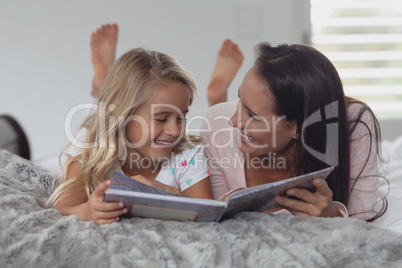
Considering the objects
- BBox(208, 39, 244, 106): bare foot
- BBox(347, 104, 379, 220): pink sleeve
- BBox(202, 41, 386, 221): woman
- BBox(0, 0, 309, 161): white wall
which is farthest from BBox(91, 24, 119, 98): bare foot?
BBox(347, 104, 379, 220): pink sleeve

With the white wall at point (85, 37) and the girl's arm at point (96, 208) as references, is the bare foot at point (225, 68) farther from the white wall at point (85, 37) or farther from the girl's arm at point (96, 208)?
the girl's arm at point (96, 208)

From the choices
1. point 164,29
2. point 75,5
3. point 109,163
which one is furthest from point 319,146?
point 75,5

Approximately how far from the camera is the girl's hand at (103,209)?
0.99 m

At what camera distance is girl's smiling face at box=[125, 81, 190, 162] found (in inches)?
54.2

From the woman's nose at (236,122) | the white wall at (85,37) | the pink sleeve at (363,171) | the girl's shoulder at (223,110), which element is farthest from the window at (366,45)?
the woman's nose at (236,122)

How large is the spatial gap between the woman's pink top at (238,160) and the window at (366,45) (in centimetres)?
228

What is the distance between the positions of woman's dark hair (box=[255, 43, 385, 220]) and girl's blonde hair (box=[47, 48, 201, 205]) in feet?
0.96

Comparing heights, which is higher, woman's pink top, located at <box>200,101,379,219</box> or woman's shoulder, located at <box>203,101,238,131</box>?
woman's shoulder, located at <box>203,101,238,131</box>

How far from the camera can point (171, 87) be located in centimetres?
141

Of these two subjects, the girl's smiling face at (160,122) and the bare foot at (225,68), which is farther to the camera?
the bare foot at (225,68)

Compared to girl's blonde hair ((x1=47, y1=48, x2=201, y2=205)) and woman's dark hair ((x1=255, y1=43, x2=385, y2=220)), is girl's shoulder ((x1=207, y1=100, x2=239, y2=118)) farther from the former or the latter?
woman's dark hair ((x1=255, y1=43, x2=385, y2=220))

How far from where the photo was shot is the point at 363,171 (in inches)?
53.4

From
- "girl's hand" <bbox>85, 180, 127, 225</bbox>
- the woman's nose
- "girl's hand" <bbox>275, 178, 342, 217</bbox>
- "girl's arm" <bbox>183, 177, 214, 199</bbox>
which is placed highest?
the woman's nose

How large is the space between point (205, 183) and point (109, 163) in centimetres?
29
